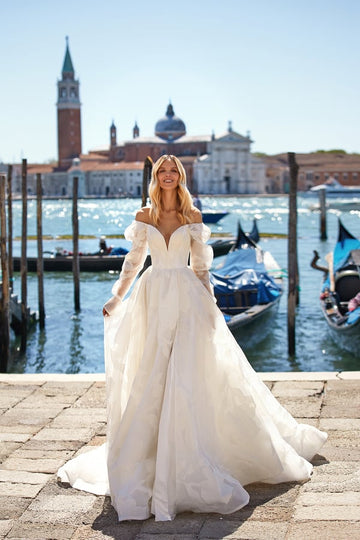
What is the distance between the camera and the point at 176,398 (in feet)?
7.57

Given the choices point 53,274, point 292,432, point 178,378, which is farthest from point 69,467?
point 53,274

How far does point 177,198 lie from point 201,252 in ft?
0.55

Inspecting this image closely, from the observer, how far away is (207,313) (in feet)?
8.09

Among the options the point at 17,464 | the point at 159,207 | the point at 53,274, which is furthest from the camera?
the point at 53,274

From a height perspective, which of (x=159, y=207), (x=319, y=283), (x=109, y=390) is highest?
(x=159, y=207)

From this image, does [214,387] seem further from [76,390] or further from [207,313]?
[76,390]

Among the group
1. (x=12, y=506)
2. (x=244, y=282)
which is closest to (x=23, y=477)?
(x=12, y=506)

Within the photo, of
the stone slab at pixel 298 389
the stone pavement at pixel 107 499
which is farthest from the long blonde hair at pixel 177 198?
the stone slab at pixel 298 389

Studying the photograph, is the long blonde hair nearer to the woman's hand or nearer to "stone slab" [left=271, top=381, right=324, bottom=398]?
the woman's hand

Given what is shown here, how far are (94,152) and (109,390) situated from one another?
8408 centimetres

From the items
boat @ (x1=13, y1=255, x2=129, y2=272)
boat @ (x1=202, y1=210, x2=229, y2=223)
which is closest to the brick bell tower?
boat @ (x1=202, y1=210, x2=229, y2=223)

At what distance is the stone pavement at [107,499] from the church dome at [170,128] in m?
75.6

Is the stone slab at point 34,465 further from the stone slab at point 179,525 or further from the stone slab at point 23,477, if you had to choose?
the stone slab at point 179,525

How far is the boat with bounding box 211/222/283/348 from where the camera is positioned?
839cm
